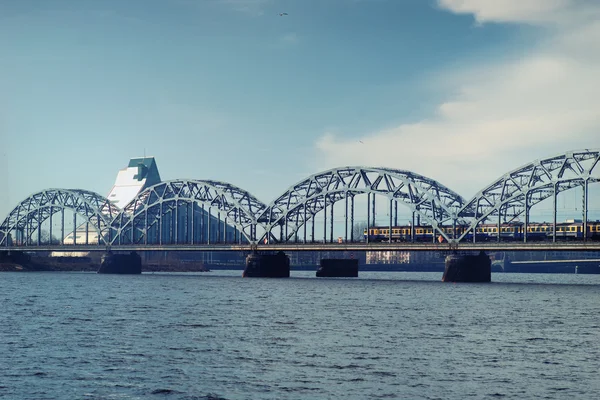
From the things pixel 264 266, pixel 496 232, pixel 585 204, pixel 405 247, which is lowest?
pixel 264 266

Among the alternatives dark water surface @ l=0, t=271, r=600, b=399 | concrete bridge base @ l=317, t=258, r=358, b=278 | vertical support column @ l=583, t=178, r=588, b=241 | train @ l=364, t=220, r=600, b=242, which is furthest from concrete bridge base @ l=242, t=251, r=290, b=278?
dark water surface @ l=0, t=271, r=600, b=399

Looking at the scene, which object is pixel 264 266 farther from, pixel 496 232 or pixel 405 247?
pixel 496 232

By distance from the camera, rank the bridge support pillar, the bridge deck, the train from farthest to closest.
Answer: the bridge support pillar < the train < the bridge deck

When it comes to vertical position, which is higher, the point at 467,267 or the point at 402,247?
the point at 402,247

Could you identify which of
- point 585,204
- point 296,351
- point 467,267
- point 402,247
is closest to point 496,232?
point 467,267

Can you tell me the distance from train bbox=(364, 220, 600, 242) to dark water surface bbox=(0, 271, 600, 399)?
160 ft

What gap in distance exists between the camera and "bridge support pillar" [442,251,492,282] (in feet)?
454

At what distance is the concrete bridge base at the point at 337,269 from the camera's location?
18112 cm

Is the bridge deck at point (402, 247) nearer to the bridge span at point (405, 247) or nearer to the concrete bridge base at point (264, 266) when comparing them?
the bridge span at point (405, 247)

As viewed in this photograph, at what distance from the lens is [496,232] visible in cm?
14375

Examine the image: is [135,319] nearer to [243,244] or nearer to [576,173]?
[576,173]

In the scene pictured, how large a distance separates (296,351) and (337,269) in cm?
13350

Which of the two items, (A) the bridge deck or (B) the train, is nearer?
(A) the bridge deck

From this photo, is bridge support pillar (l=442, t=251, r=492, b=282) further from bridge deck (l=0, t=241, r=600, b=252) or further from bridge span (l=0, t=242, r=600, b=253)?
bridge deck (l=0, t=241, r=600, b=252)
